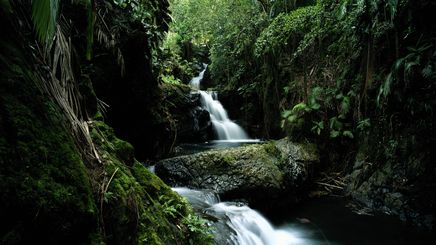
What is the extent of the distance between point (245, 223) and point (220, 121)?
7.94m

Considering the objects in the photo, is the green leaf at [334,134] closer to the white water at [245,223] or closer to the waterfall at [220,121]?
the white water at [245,223]

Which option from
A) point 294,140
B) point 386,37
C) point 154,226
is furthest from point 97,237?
point 294,140

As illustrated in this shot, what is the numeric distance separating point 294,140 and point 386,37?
3.17 meters

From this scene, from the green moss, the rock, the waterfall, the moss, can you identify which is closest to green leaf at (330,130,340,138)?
the rock

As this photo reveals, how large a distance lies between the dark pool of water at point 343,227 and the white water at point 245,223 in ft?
0.95

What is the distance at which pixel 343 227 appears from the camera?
17.7 ft

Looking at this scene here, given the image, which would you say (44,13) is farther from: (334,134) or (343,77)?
(343,77)

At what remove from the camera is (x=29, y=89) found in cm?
164

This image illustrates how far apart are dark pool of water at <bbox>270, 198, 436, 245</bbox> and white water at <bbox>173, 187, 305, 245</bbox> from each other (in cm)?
29

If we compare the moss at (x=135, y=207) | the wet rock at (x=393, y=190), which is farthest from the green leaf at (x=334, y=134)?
the moss at (x=135, y=207)

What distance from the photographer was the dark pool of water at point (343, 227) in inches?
191

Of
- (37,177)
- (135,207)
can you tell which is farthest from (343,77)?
(37,177)

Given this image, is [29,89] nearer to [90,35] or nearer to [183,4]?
[90,35]

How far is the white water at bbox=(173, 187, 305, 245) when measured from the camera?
4441 mm
